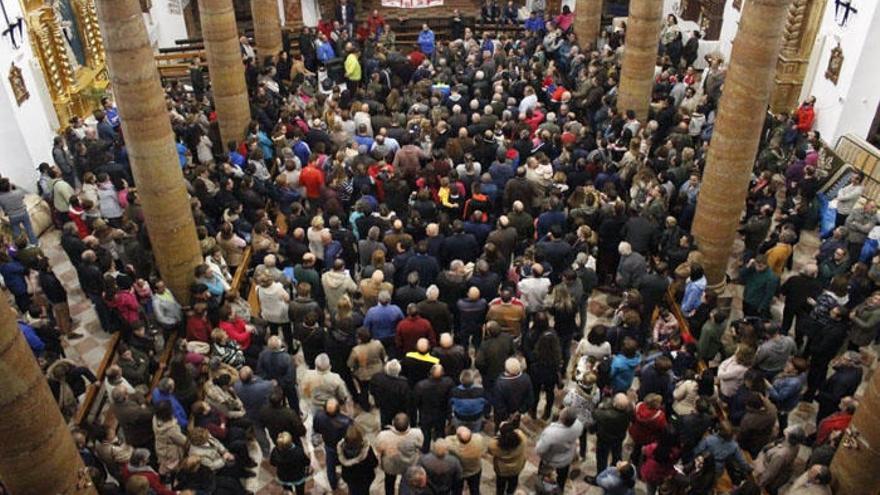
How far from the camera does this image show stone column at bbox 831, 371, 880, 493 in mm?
6117

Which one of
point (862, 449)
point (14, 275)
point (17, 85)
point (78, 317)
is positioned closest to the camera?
point (862, 449)

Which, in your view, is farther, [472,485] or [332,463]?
[332,463]

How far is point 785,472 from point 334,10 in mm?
20214

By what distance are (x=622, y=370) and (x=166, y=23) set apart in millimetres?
17718

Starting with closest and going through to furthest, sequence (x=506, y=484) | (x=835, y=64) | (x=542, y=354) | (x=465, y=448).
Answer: (x=465, y=448) → (x=506, y=484) → (x=542, y=354) → (x=835, y=64)

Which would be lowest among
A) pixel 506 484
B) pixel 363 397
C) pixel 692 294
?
pixel 506 484

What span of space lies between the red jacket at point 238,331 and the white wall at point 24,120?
703 centimetres

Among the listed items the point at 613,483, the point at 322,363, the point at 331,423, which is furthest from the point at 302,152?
the point at 613,483

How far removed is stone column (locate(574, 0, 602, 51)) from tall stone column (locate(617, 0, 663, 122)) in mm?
3855

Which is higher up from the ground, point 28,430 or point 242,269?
point 28,430

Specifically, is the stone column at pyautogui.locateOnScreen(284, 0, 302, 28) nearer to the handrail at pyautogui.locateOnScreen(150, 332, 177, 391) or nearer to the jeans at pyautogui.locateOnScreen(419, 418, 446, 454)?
the handrail at pyautogui.locateOnScreen(150, 332, 177, 391)

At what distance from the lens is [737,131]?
977 cm

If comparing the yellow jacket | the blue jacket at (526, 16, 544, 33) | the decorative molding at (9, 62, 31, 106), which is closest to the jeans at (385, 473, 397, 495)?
the decorative molding at (9, 62, 31, 106)

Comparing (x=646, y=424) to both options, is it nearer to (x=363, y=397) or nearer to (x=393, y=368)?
(x=393, y=368)
